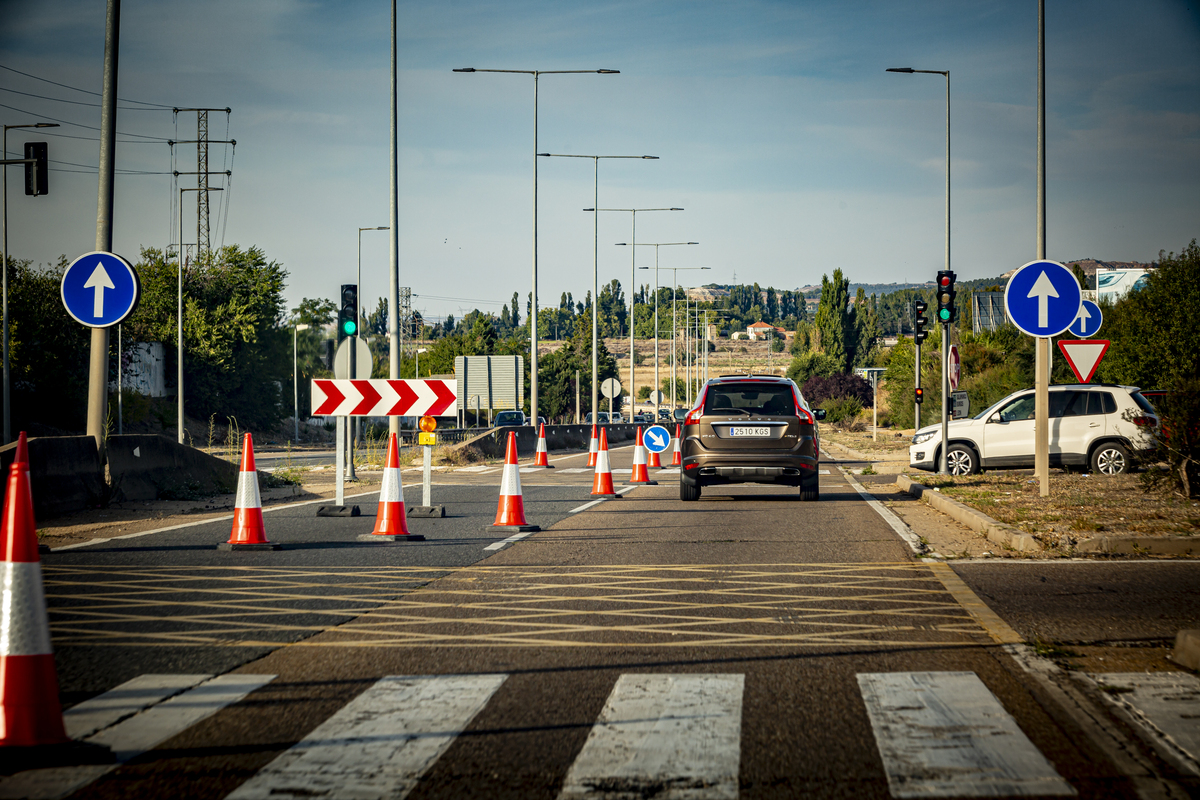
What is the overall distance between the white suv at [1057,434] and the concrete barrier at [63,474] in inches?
578

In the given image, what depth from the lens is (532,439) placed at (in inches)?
1369

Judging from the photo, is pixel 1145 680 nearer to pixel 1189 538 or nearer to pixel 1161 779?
pixel 1161 779

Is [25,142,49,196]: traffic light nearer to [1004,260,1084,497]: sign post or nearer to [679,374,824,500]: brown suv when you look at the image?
Result: [679,374,824,500]: brown suv

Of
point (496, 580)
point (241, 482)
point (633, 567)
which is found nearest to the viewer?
point (496, 580)

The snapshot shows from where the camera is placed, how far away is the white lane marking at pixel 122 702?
4.61 metres

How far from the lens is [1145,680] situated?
17.4ft

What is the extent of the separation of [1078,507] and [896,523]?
6.96 feet

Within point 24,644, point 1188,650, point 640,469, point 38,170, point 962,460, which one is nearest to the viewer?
point 24,644

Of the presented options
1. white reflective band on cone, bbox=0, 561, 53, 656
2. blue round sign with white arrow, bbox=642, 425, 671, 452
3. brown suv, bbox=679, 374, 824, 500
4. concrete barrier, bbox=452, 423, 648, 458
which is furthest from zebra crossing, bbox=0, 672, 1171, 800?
concrete barrier, bbox=452, 423, 648, 458

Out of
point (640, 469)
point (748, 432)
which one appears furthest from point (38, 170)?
point (748, 432)

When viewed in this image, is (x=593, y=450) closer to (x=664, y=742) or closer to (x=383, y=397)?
(x=383, y=397)

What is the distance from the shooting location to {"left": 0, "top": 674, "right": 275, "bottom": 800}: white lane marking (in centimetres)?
388

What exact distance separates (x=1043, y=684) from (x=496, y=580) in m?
4.33

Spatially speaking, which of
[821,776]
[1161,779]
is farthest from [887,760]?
[1161,779]
